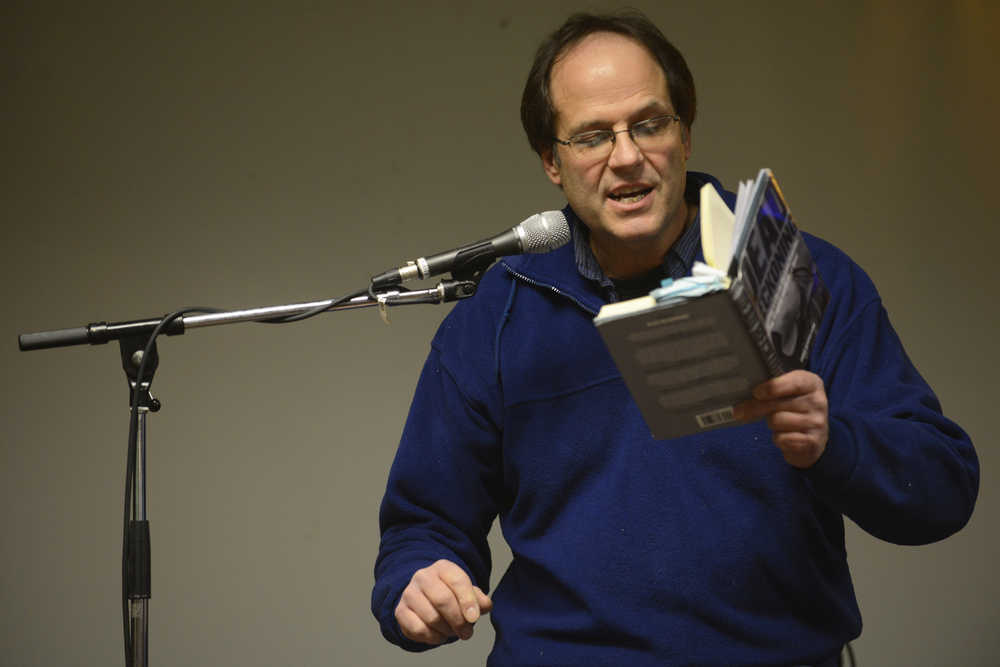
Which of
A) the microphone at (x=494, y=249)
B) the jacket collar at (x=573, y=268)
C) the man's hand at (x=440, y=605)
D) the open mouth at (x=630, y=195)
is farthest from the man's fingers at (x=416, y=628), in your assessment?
the open mouth at (x=630, y=195)

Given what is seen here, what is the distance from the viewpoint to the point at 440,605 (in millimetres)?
1387

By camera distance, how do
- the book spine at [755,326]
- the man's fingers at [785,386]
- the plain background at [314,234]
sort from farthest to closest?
the plain background at [314,234] < the man's fingers at [785,386] < the book spine at [755,326]

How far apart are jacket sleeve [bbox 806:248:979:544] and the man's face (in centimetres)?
30

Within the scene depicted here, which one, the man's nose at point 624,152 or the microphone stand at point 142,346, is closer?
the microphone stand at point 142,346

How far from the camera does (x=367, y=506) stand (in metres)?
2.97

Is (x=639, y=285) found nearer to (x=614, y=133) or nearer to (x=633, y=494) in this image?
(x=614, y=133)

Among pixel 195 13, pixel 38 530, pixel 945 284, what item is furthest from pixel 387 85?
pixel 945 284

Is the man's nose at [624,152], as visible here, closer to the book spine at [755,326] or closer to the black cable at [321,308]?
the black cable at [321,308]

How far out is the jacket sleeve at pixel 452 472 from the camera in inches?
66.4

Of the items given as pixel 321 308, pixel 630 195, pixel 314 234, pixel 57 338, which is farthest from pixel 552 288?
pixel 314 234

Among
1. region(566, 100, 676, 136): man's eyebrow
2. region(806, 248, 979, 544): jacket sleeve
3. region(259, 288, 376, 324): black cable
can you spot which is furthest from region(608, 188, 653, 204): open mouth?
region(259, 288, 376, 324): black cable

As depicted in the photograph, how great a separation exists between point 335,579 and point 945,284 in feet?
6.82

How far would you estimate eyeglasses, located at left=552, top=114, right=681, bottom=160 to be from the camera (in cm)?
160

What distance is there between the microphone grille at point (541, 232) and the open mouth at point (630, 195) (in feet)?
0.72
